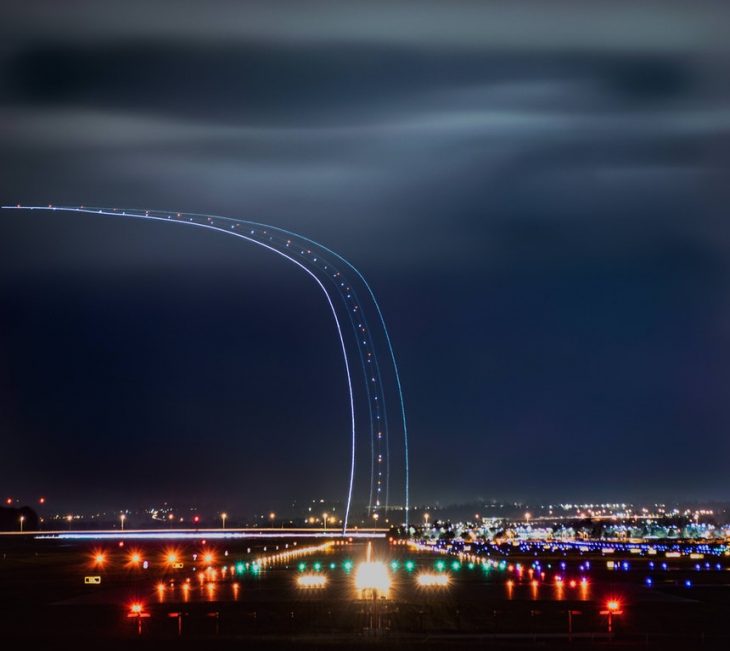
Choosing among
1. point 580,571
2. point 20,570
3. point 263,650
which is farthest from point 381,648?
point 20,570

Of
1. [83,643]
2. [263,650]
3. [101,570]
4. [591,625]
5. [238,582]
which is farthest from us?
[101,570]

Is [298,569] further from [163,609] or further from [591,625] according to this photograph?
[591,625]

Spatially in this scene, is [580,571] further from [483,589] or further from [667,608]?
[667,608]

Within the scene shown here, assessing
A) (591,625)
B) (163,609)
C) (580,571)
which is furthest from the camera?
(580,571)

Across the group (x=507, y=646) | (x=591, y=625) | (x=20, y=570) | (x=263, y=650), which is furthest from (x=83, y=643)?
(x=20, y=570)

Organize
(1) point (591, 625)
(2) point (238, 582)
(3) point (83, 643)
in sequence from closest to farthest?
(3) point (83, 643) < (1) point (591, 625) < (2) point (238, 582)

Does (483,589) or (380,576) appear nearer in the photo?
(483,589)
